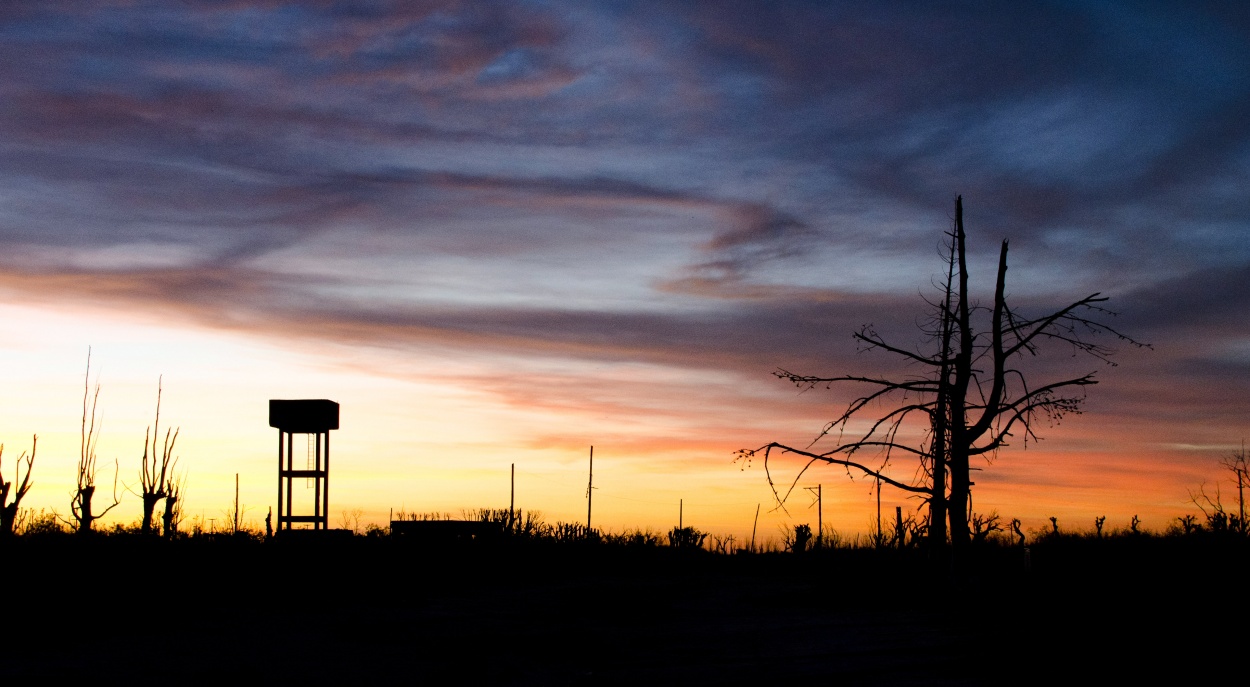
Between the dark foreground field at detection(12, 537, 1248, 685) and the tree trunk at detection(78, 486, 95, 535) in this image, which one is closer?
the dark foreground field at detection(12, 537, 1248, 685)

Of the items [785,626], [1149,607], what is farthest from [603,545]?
[1149,607]


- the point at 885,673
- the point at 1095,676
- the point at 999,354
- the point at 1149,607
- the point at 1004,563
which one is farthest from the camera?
the point at 1004,563

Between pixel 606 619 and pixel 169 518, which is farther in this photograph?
pixel 169 518

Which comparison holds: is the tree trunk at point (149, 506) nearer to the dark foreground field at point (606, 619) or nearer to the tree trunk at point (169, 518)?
the tree trunk at point (169, 518)

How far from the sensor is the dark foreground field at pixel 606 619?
999 centimetres

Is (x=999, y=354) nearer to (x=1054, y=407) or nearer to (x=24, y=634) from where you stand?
(x=1054, y=407)

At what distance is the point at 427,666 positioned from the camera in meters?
12.2

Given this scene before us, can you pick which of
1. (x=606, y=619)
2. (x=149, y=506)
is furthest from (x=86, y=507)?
(x=606, y=619)

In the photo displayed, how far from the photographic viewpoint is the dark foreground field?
393 inches

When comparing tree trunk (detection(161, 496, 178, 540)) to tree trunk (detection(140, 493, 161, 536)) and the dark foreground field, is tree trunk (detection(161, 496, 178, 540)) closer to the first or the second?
tree trunk (detection(140, 493, 161, 536))

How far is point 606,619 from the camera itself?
16.4 metres

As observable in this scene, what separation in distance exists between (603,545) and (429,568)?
8.43 m

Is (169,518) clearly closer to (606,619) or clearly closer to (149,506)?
(149,506)

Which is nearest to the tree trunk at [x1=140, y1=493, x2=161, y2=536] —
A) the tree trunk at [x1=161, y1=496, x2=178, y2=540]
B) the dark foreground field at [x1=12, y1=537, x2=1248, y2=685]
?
the tree trunk at [x1=161, y1=496, x2=178, y2=540]
